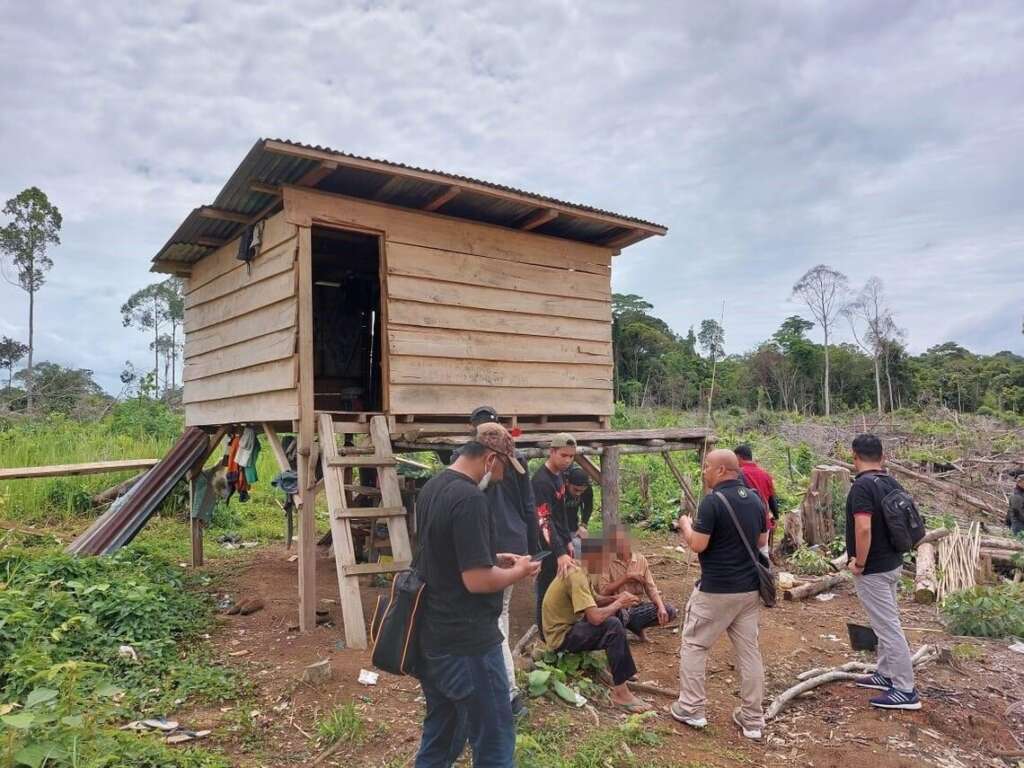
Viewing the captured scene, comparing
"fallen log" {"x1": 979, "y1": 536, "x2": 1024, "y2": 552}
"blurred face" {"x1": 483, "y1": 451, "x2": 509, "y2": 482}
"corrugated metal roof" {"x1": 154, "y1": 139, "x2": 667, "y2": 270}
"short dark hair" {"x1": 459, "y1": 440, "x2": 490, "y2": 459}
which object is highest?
"corrugated metal roof" {"x1": 154, "y1": 139, "x2": 667, "y2": 270}

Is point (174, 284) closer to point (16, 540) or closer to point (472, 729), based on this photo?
point (16, 540)

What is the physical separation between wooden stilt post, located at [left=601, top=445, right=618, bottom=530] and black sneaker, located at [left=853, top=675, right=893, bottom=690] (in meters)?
2.41

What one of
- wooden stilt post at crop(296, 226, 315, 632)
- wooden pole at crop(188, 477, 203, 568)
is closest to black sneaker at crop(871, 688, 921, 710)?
wooden stilt post at crop(296, 226, 315, 632)

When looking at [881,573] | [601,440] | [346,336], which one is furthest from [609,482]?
[346,336]

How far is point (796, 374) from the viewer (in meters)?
41.5

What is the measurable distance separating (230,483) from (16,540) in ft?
8.19

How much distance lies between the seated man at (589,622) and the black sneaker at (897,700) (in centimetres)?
174

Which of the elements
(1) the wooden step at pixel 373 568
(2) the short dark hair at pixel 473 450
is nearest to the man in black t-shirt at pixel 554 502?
(1) the wooden step at pixel 373 568

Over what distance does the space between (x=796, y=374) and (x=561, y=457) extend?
131 ft

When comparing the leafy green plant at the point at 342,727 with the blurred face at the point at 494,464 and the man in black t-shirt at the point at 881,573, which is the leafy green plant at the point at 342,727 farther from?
the man in black t-shirt at the point at 881,573

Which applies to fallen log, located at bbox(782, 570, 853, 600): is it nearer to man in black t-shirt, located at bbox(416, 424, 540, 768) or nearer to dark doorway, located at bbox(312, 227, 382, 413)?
dark doorway, located at bbox(312, 227, 382, 413)

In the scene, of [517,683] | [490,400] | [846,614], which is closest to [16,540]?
[490,400]

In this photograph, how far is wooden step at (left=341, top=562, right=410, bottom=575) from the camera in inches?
226

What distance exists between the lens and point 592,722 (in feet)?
14.9
